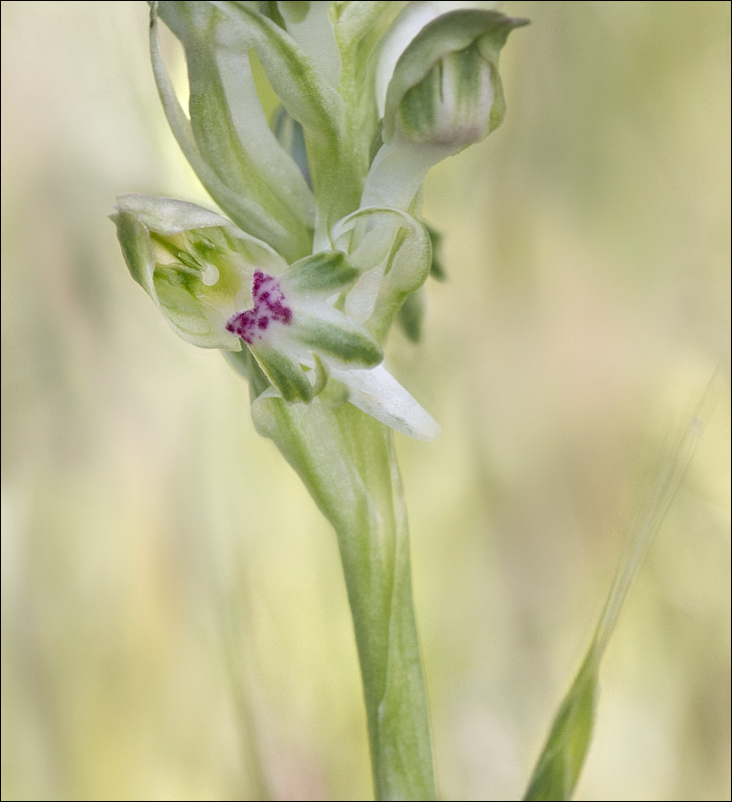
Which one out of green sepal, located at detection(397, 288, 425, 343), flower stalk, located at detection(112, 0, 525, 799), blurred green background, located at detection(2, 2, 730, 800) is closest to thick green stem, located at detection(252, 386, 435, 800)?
flower stalk, located at detection(112, 0, 525, 799)

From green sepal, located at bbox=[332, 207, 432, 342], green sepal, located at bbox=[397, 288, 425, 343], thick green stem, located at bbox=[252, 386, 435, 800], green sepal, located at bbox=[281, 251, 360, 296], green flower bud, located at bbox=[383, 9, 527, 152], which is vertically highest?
green sepal, located at bbox=[397, 288, 425, 343]

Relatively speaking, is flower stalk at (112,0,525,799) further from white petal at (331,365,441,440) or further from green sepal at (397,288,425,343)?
green sepal at (397,288,425,343)

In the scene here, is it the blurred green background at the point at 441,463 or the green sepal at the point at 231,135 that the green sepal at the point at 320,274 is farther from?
the blurred green background at the point at 441,463

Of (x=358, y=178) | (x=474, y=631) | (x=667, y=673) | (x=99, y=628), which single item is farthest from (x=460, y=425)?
(x=358, y=178)

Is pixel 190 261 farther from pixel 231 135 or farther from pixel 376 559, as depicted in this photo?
pixel 376 559

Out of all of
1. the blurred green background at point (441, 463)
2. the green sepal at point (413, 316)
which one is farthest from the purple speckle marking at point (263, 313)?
the blurred green background at point (441, 463)

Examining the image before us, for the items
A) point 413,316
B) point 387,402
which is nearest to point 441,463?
point 413,316

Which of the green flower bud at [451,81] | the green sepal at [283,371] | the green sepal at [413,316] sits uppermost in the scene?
the green sepal at [413,316]
